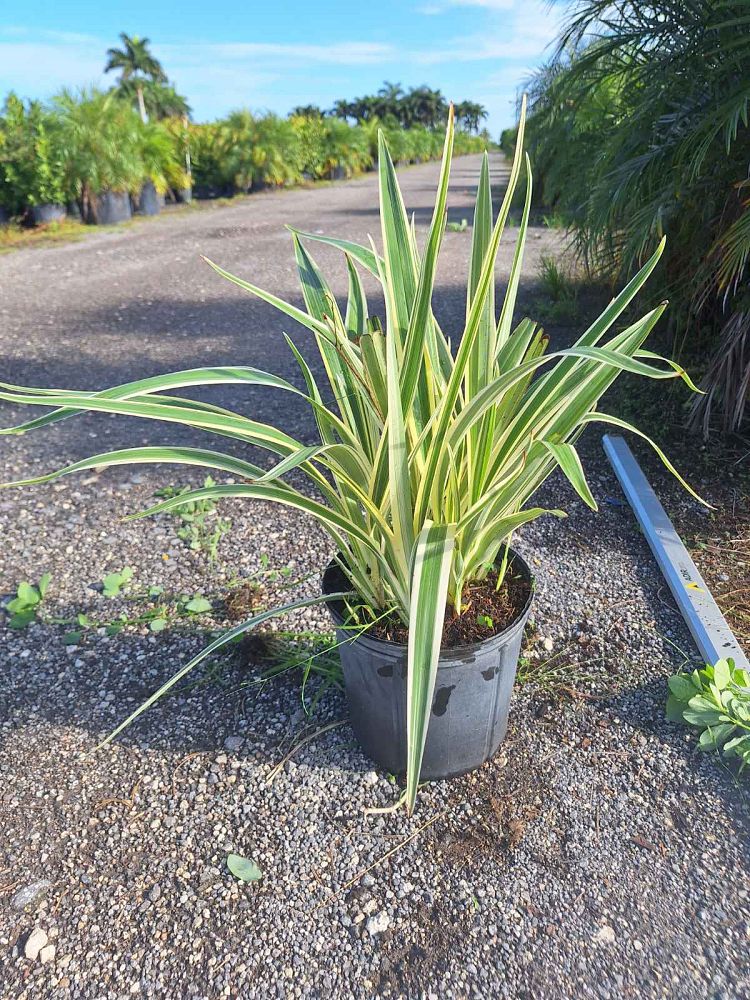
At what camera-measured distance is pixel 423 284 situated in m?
0.89

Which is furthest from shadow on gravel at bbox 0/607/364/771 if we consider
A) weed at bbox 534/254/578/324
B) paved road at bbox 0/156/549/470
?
weed at bbox 534/254/578/324

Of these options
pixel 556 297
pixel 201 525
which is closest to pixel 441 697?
pixel 201 525

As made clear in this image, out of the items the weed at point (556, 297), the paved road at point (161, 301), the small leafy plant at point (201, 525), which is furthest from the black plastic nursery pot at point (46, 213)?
the small leafy plant at point (201, 525)

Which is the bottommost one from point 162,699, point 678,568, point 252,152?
point 162,699

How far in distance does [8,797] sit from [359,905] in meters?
0.72

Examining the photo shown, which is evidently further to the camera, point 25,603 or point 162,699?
point 25,603

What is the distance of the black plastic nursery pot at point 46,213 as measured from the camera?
7.88 metres

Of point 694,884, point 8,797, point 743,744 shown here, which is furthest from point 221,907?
point 743,744

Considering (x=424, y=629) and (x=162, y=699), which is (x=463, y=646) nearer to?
(x=424, y=629)

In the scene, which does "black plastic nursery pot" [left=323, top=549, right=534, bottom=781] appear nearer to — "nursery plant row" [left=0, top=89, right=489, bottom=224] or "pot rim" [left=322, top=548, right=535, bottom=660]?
"pot rim" [left=322, top=548, right=535, bottom=660]

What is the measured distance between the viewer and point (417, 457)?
110 centimetres

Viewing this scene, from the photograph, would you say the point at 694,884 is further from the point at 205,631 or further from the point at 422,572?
the point at 205,631

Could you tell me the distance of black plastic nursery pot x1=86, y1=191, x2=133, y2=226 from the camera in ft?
27.5

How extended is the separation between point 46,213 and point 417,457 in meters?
8.62
